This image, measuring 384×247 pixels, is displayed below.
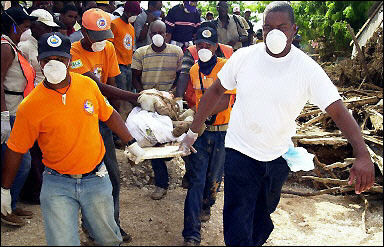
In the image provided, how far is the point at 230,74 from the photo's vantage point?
3.28m

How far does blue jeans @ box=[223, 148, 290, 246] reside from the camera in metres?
3.24

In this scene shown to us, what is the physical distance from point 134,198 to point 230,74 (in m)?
2.67

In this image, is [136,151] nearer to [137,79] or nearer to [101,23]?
[101,23]

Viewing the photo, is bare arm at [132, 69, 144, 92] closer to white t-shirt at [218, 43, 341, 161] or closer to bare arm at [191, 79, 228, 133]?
bare arm at [191, 79, 228, 133]

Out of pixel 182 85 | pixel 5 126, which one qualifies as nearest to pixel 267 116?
pixel 182 85

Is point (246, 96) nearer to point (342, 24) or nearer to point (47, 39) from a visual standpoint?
point (47, 39)

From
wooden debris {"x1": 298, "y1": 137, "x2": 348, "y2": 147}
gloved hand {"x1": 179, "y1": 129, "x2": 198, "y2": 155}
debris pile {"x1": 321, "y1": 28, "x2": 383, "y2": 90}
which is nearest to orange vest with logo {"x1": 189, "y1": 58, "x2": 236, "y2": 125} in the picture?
gloved hand {"x1": 179, "y1": 129, "x2": 198, "y2": 155}

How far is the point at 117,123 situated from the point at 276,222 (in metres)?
2.71

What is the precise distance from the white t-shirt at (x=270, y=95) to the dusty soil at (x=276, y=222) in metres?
1.65

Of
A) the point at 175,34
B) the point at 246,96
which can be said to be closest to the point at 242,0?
the point at 175,34

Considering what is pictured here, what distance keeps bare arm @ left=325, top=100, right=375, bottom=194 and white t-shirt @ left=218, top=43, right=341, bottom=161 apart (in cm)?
8

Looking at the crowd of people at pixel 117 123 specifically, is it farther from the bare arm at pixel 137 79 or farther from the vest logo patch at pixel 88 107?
the bare arm at pixel 137 79

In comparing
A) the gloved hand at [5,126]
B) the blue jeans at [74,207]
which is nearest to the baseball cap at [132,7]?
the gloved hand at [5,126]

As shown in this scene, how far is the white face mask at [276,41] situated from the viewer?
298 cm
